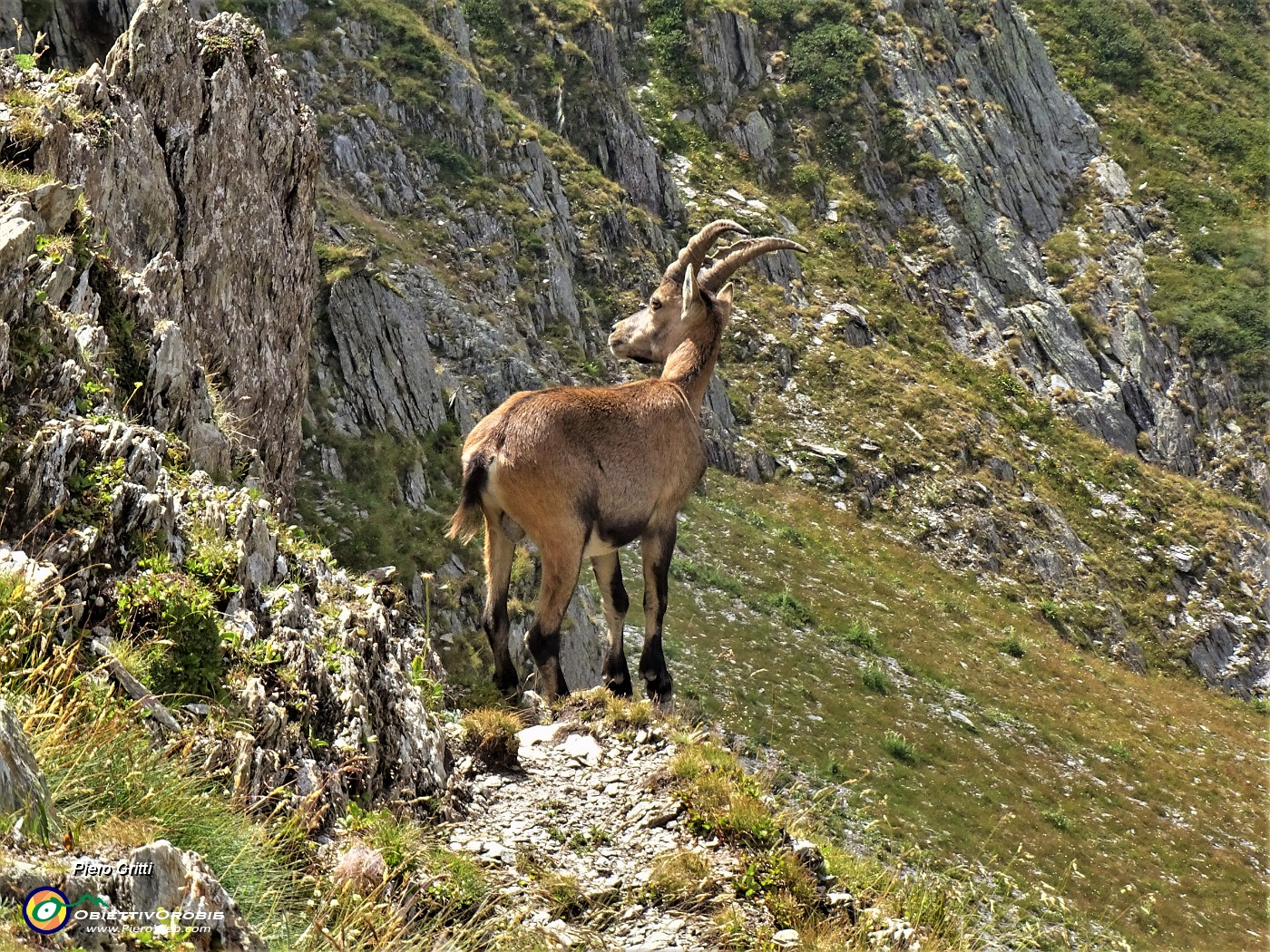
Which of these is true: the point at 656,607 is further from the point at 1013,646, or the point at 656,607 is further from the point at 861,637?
the point at 1013,646

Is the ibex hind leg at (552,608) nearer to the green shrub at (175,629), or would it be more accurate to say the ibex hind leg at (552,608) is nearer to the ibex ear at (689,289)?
the ibex ear at (689,289)

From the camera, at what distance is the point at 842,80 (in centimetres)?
5450

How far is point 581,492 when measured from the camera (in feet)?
34.0

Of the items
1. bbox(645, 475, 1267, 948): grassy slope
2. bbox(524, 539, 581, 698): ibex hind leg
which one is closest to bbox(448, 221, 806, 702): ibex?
bbox(524, 539, 581, 698): ibex hind leg

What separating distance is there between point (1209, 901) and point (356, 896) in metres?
21.3

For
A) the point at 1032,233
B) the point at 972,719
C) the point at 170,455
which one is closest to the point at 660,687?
the point at 170,455

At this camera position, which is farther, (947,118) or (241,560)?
(947,118)

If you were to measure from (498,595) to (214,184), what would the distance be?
6.53 meters

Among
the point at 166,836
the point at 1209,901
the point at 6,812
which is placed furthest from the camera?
the point at 1209,901

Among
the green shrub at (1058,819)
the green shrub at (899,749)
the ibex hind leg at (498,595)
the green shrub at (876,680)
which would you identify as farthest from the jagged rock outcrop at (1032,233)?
the ibex hind leg at (498,595)

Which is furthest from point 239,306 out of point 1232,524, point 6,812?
point 1232,524

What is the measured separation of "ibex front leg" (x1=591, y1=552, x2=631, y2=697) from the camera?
11.3 m

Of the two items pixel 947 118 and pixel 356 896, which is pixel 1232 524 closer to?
pixel 947 118

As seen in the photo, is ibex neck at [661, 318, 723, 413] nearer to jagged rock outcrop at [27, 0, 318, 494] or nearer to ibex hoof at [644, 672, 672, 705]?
ibex hoof at [644, 672, 672, 705]
